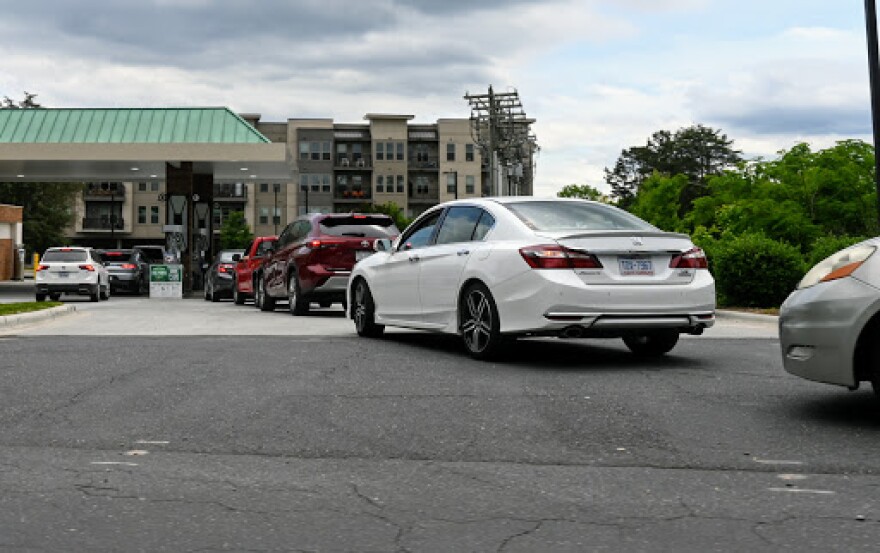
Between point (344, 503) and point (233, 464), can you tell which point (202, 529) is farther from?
point (233, 464)

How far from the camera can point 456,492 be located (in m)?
4.82

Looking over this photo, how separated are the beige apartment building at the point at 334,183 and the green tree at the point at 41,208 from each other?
19.2m

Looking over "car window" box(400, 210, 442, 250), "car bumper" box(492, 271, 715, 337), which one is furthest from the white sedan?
"car window" box(400, 210, 442, 250)

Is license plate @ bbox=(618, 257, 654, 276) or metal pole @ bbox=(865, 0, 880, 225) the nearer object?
license plate @ bbox=(618, 257, 654, 276)

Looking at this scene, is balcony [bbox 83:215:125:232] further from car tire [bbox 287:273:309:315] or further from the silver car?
the silver car

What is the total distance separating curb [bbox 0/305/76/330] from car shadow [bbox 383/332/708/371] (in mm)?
6306

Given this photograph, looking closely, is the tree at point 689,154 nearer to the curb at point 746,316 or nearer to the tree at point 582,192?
the tree at point 582,192

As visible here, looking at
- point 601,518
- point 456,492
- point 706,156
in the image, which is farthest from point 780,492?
point 706,156

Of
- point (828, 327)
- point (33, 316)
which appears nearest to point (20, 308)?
point (33, 316)

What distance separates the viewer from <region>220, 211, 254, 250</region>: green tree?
293 ft

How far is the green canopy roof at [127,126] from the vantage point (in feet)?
113

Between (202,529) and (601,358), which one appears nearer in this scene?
(202,529)

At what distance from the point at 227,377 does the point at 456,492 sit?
411 cm

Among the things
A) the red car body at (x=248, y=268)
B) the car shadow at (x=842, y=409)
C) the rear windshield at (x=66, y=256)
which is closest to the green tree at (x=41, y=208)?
the rear windshield at (x=66, y=256)
